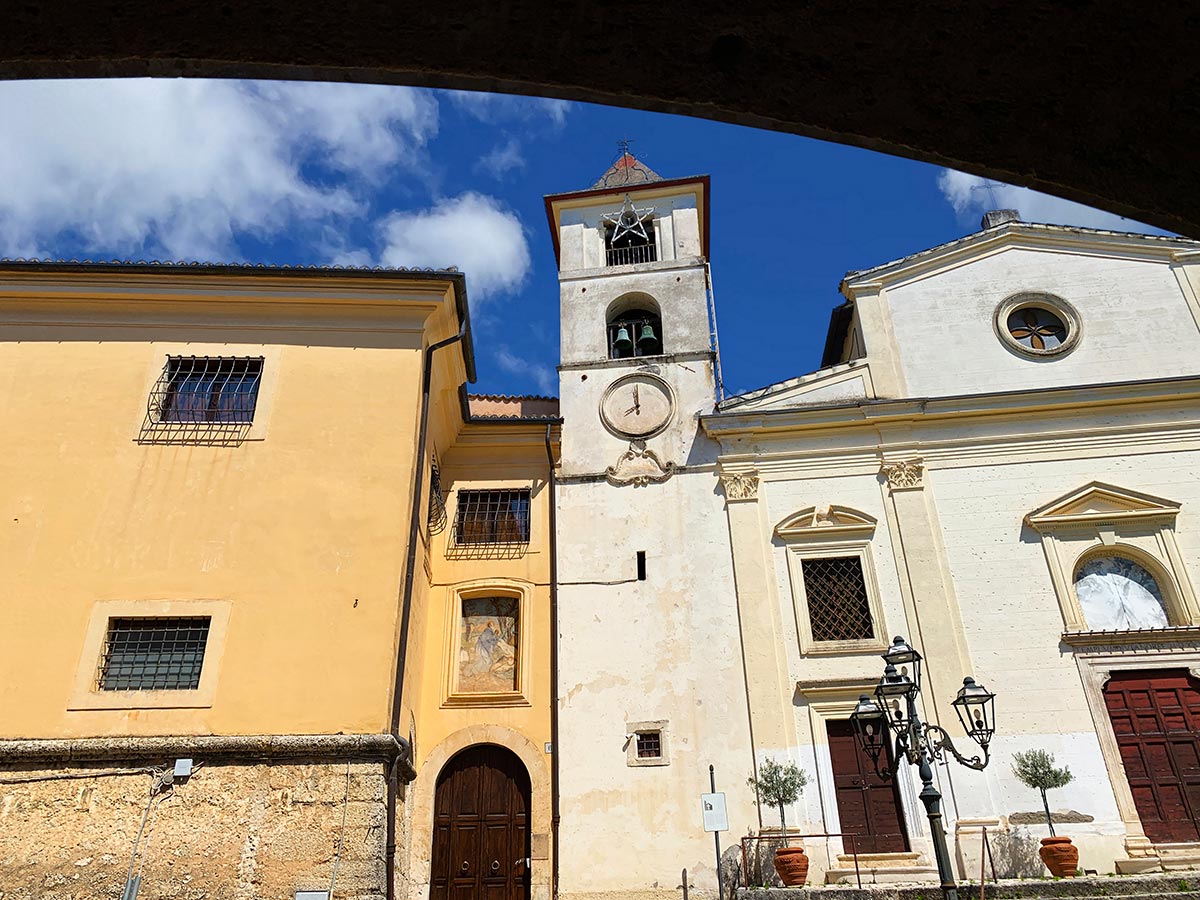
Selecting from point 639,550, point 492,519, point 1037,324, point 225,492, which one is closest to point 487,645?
point 492,519

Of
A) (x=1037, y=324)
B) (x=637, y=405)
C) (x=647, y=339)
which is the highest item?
(x=647, y=339)

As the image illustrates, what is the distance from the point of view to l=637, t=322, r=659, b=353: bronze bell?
1700 cm

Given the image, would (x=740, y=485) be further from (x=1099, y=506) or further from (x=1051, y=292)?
(x=1051, y=292)

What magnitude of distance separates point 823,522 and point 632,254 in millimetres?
6881

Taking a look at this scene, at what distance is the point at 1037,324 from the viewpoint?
16.4 meters

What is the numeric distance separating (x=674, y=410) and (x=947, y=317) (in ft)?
17.4

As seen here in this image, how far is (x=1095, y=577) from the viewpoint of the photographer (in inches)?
558

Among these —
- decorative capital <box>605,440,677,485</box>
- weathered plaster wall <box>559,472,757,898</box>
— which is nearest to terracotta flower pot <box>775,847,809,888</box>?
weathered plaster wall <box>559,472,757,898</box>

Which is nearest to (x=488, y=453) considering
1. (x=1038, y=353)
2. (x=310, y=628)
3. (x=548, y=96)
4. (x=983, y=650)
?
(x=310, y=628)

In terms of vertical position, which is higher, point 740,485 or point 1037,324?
point 1037,324

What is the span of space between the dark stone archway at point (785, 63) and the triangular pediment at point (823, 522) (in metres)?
13.1

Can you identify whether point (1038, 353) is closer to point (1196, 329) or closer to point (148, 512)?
point (1196, 329)

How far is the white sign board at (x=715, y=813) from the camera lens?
1212 centimetres

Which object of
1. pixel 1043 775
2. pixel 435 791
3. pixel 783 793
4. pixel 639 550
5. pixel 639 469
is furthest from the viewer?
pixel 639 469
